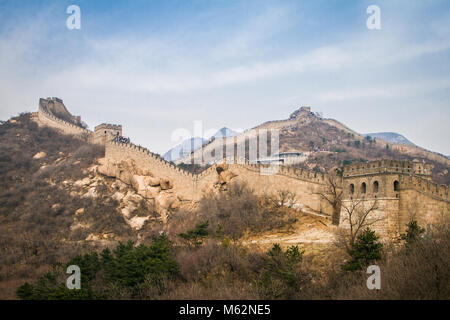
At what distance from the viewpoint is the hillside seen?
74.0 metres

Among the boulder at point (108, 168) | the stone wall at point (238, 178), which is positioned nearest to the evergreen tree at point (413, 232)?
the stone wall at point (238, 178)

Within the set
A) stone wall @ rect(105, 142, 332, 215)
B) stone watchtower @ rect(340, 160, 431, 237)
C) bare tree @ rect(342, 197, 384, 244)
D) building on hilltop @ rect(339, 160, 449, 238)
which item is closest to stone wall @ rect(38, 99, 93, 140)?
stone wall @ rect(105, 142, 332, 215)

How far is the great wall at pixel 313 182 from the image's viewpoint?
1966 cm

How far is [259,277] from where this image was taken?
1838 cm

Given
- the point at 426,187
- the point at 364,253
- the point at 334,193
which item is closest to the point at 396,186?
the point at 426,187

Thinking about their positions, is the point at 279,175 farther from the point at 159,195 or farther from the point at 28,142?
the point at 28,142

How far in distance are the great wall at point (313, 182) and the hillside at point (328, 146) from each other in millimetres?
28028

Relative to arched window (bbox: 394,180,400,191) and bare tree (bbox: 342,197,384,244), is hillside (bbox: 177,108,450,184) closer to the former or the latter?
bare tree (bbox: 342,197,384,244)

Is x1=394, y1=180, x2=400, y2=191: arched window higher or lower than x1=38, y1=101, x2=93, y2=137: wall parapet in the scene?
lower

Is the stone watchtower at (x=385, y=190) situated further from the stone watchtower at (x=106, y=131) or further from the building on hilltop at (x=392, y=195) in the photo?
the stone watchtower at (x=106, y=131)

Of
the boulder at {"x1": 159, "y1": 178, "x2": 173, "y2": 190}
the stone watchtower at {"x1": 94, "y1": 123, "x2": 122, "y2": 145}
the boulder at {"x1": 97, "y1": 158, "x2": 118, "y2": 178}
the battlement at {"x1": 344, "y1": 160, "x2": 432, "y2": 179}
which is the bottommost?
the boulder at {"x1": 159, "y1": 178, "x2": 173, "y2": 190}

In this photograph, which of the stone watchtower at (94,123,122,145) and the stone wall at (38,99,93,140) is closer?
the stone watchtower at (94,123,122,145)
